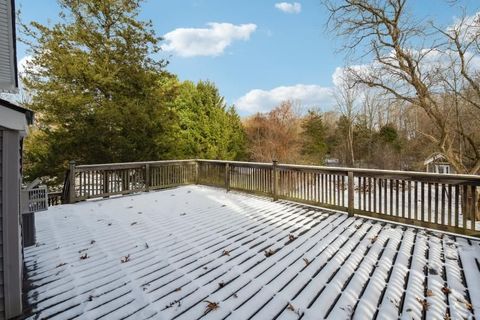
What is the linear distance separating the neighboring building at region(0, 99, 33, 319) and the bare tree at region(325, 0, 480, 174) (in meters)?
9.93

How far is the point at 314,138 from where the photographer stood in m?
21.9

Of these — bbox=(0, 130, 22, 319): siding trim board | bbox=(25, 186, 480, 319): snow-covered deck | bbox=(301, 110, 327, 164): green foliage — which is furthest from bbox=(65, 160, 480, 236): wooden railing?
bbox=(301, 110, 327, 164): green foliage

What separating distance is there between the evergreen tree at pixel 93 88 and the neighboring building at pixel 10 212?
853cm

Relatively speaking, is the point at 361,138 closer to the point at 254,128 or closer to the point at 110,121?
the point at 254,128

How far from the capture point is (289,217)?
515 centimetres

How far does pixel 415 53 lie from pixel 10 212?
36.6 ft

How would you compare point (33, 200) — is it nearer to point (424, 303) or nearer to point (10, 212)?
point (10, 212)

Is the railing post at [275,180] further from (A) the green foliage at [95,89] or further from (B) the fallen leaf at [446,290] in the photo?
(A) the green foliage at [95,89]

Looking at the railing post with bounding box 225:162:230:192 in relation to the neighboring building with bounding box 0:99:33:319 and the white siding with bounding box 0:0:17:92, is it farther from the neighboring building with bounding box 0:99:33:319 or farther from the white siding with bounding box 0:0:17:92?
the neighboring building with bounding box 0:99:33:319

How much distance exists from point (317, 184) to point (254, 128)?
1627cm

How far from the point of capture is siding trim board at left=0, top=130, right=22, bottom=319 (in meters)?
2.14

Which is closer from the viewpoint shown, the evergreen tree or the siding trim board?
the siding trim board

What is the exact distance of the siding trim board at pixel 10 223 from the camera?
2139 mm

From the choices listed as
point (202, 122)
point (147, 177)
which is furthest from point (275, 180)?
point (202, 122)
